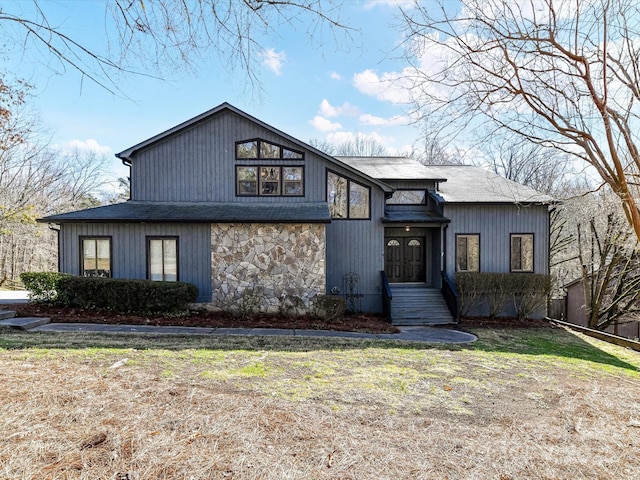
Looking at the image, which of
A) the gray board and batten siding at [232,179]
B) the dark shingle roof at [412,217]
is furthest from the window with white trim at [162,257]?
the dark shingle roof at [412,217]

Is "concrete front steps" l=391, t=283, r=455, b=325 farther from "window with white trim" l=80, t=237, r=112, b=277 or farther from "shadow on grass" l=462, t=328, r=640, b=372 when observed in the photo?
"window with white trim" l=80, t=237, r=112, b=277

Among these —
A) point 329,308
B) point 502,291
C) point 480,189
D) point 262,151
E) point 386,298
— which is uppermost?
point 262,151

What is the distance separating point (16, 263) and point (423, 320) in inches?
1034

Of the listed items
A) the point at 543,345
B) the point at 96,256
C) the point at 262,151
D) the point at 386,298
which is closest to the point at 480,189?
the point at 386,298

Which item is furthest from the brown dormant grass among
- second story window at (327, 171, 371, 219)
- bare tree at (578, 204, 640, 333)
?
bare tree at (578, 204, 640, 333)

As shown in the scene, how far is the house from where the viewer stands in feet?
36.0

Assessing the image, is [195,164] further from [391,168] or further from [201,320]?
[391,168]

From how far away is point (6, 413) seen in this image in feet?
10.3

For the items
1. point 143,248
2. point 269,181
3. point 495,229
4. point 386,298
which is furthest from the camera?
point 495,229

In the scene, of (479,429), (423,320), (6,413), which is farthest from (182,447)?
(423,320)

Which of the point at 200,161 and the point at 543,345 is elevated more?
the point at 200,161

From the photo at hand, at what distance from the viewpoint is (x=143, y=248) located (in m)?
11.1

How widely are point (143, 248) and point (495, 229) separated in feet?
39.9

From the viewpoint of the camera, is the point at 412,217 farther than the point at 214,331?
Yes
